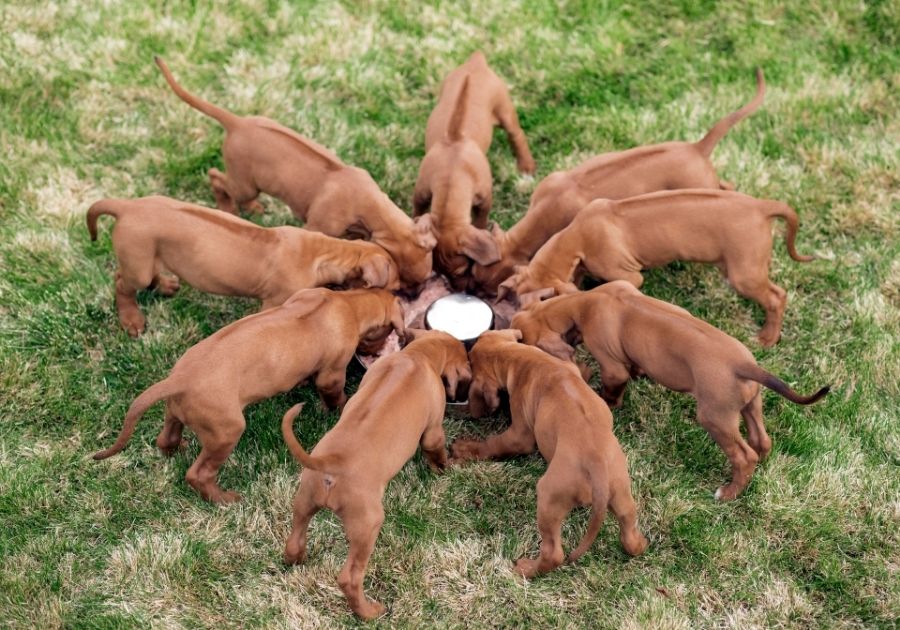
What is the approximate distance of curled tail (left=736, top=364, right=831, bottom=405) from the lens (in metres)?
4.71

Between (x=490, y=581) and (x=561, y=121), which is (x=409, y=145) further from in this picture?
(x=490, y=581)

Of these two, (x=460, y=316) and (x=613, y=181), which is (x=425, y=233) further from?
(x=613, y=181)

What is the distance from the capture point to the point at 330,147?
300 inches

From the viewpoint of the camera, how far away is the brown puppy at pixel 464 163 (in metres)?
6.24

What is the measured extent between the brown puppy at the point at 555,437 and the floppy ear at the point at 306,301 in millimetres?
920

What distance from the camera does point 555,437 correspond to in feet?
16.0

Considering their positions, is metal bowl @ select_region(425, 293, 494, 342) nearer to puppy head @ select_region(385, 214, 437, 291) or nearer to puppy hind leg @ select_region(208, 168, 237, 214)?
puppy head @ select_region(385, 214, 437, 291)

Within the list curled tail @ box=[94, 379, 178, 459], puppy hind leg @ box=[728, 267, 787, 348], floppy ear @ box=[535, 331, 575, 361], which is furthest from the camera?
puppy hind leg @ box=[728, 267, 787, 348]

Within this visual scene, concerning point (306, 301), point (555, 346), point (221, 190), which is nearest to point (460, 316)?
point (555, 346)

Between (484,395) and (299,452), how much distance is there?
58.5 inches

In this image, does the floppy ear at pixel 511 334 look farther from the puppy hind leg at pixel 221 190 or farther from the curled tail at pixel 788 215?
the puppy hind leg at pixel 221 190

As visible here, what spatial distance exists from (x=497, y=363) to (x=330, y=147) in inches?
118

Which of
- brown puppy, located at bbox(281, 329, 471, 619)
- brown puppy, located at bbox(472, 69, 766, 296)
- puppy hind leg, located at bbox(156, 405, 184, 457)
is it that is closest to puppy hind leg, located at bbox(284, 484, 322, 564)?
brown puppy, located at bbox(281, 329, 471, 619)

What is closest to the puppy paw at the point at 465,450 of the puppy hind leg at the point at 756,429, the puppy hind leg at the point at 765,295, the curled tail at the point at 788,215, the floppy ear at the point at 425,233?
the floppy ear at the point at 425,233
